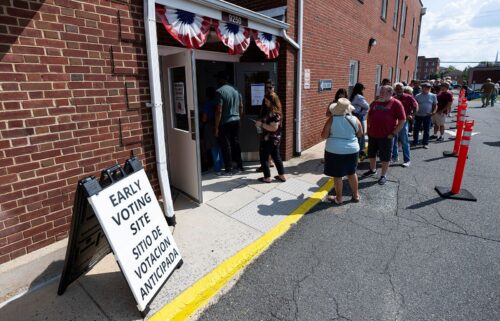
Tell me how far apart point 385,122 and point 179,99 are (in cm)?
356

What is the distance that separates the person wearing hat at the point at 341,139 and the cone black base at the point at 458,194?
1714mm

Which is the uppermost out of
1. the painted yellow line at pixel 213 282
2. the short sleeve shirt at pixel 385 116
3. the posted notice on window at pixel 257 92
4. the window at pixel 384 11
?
the window at pixel 384 11

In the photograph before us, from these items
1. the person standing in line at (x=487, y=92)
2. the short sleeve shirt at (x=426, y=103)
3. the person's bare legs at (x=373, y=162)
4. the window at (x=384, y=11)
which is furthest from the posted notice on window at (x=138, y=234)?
the person standing in line at (x=487, y=92)

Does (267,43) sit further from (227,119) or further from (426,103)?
(426,103)

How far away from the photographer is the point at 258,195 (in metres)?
4.73

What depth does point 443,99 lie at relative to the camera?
27.3ft

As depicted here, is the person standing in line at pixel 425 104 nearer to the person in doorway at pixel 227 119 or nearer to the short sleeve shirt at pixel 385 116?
the short sleeve shirt at pixel 385 116

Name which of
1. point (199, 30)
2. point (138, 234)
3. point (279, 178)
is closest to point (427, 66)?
point (279, 178)

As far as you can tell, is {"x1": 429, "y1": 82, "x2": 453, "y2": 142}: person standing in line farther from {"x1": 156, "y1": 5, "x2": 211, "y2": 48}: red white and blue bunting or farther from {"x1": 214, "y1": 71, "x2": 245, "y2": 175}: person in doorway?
{"x1": 156, "y1": 5, "x2": 211, "y2": 48}: red white and blue bunting

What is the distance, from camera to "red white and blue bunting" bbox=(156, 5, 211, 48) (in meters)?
3.73

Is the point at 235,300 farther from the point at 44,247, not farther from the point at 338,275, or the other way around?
the point at 44,247

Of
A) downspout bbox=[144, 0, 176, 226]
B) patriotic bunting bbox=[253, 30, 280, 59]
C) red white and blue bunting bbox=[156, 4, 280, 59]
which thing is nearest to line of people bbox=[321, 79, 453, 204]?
patriotic bunting bbox=[253, 30, 280, 59]

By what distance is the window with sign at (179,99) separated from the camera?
403 cm

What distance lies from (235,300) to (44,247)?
2.11 m
